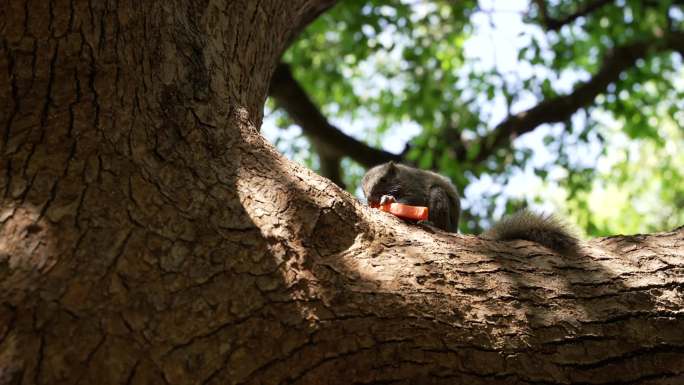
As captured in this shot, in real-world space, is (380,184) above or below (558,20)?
below

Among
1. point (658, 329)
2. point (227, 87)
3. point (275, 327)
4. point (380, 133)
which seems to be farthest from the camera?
point (380, 133)

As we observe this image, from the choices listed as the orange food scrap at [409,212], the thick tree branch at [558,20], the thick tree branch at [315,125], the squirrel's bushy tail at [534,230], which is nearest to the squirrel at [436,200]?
the squirrel's bushy tail at [534,230]

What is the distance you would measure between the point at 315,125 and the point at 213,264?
4860mm

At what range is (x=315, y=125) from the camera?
21.7ft

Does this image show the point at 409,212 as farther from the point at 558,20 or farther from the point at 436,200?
the point at 558,20

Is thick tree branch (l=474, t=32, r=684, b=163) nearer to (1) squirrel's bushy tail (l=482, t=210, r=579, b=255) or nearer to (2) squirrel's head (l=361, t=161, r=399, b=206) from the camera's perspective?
(2) squirrel's head (l=361, t=161, r=399, b=206)

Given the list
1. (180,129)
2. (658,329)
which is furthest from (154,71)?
(658,329)

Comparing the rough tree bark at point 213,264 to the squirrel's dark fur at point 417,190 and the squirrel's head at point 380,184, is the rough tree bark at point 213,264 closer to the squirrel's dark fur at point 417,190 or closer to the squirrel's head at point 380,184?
the squirrel's dark fur at point 417,190

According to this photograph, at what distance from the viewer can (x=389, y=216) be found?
248 cm

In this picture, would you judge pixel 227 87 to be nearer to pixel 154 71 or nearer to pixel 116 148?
pixel 154 71

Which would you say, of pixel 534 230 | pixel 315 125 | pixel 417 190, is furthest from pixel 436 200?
pixel 315 125

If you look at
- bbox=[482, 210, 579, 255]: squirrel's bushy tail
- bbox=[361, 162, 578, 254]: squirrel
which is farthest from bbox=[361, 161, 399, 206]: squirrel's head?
bbox=[482, 210, 579, 255]: squirrel's bushy tail

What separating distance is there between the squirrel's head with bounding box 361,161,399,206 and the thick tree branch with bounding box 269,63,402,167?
192 centimetres

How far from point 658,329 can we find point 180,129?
1.76 metres
